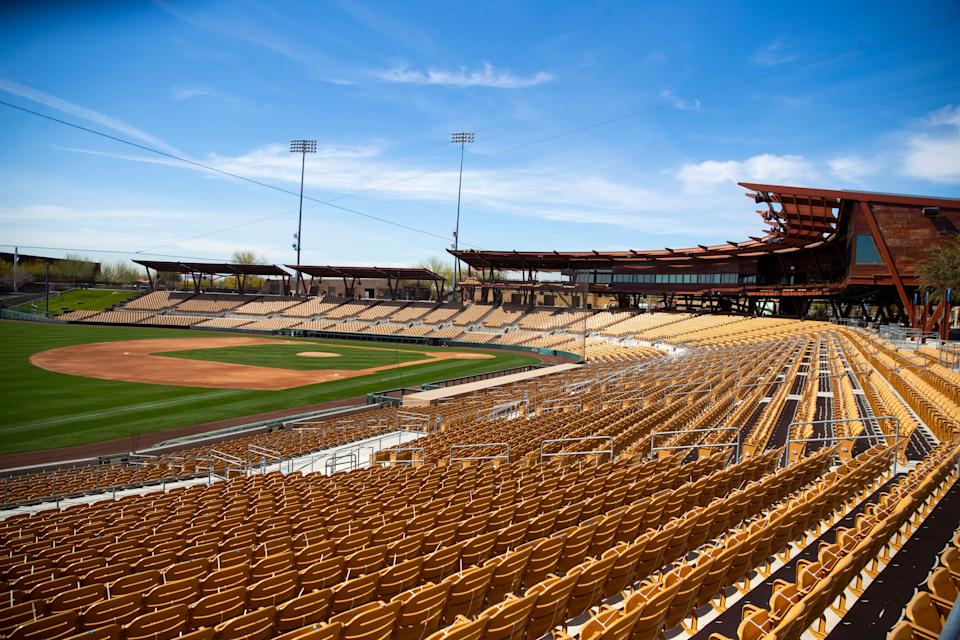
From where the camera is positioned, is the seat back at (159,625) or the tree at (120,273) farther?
the tree at (120,273)

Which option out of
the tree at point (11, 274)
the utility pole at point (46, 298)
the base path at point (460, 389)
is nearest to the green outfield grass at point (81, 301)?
the utility pole at point (46, 298)

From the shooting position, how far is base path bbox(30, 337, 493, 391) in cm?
3662

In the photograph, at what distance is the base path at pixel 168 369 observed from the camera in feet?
120

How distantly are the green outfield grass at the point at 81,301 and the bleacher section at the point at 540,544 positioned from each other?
7791cm

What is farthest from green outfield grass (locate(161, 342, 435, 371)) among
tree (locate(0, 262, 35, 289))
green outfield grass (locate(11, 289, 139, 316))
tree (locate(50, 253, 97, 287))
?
tree (locate(50, 253, 97, 287))

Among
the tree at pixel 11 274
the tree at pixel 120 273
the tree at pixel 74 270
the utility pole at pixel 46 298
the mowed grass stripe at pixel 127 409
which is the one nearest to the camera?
the mowed grass stripe at pixel 127 409

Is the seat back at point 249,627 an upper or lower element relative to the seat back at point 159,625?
upper

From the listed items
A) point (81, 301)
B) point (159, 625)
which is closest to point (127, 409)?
point (159, 625)

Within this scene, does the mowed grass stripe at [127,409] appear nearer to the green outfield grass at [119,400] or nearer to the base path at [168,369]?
the green outfield grass at [119,400]

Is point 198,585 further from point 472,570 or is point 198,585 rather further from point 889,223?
point 889,223

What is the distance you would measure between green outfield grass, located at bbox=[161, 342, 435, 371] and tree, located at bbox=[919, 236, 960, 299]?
37.4m

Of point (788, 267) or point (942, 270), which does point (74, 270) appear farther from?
point (942, 270)

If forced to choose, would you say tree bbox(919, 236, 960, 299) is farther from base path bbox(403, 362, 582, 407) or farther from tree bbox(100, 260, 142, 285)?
tree bbox(100, 260, 142, 285)

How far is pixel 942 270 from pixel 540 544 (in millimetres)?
32688
